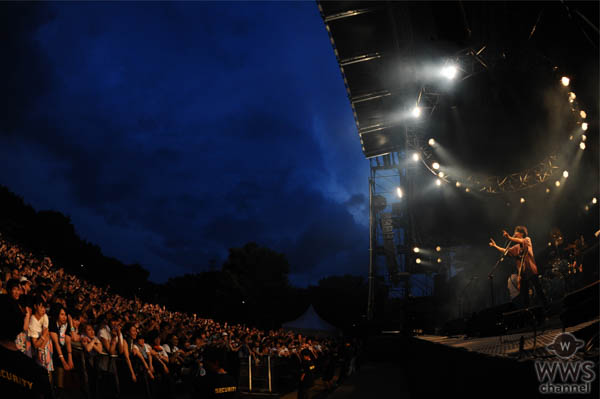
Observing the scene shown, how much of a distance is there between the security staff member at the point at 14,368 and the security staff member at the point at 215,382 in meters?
2.93

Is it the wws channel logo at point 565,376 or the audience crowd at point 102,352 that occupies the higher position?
the wws channel logo at point 565,376

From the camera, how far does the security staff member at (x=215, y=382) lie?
487 cm

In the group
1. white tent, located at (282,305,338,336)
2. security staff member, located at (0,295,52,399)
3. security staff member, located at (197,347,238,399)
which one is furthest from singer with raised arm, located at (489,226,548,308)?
white tent, located at (282,305,338,336)

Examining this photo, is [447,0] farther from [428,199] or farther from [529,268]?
[428,199]

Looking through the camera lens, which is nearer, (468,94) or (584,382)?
(584,382)

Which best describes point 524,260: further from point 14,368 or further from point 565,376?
point 14,368

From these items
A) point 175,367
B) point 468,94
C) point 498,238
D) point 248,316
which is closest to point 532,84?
point 468,94

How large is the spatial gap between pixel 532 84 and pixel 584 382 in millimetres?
13064

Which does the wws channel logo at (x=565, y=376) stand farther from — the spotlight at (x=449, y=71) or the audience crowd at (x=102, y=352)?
the spotlight at (x=449, y=71)

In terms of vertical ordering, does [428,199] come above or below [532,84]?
below

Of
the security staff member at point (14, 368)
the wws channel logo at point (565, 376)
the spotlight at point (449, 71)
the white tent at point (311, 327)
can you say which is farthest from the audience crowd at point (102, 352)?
the white tent at point (311, 327)

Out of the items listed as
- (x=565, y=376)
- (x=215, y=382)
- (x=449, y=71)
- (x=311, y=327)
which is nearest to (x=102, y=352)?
(x=215, y=382)

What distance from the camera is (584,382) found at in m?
2.10

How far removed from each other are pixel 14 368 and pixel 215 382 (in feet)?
10.4
